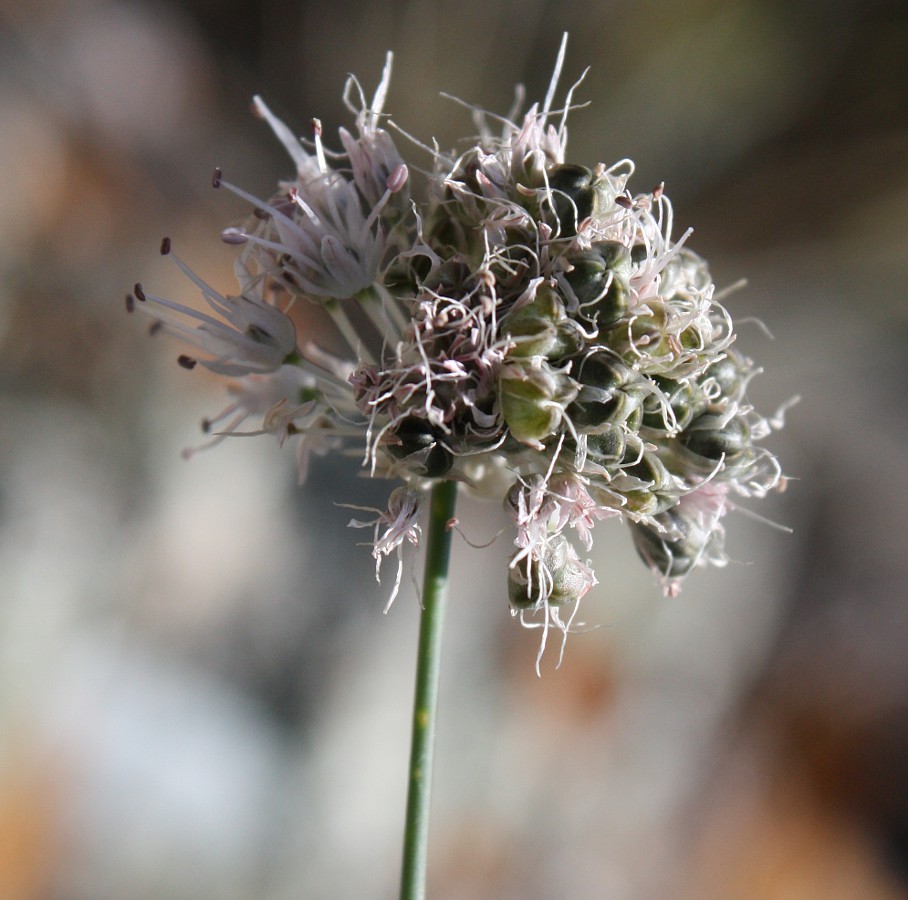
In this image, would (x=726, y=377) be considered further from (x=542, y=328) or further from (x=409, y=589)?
(x=409, y=589)

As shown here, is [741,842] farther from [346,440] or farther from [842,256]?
[842,256]

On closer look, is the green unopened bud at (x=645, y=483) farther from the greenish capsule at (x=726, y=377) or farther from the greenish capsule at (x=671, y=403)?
the greenish capsule at (x=726, y=377)

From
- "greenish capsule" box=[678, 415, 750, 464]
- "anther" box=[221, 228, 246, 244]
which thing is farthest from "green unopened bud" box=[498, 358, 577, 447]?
"anther" box=[221, 228, 246, 244]

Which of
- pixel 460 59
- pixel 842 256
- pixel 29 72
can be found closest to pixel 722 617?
pixel 842 256

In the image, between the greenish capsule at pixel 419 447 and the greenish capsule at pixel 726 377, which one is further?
the greenish capsule at pixel 726 377

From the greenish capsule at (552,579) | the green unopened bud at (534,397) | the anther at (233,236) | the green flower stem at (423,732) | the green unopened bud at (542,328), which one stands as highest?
the anther at (233,236)

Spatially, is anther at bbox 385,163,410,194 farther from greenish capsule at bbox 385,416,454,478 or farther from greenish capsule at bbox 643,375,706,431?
greenish capsule at bbox 643,375,706,431

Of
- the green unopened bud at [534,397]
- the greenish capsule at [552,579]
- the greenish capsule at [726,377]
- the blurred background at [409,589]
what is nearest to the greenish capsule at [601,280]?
the green unopened bud at [534,397]
